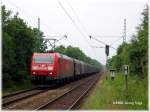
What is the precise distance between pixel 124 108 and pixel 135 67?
26605mm

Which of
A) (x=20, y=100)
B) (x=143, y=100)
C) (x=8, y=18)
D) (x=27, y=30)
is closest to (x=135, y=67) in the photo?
(x=27, y=30)

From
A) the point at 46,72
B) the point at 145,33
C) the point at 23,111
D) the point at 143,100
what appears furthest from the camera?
the point at 46,72

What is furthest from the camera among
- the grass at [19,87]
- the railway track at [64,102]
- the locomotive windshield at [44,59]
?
the locomotive windshield at [44,59]

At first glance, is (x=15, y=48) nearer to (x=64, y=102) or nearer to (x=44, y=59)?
(x=44, y=59)

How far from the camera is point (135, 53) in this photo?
138ft

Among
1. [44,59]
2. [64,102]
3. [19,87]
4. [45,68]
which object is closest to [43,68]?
[45,68]

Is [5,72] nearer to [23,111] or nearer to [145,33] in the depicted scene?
[145,33]

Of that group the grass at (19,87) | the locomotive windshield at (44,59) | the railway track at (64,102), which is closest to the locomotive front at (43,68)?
the locomotive windshield at (44,59)

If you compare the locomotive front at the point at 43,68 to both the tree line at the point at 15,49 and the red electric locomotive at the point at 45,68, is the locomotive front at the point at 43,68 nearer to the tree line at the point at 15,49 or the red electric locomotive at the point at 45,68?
the red electric locomotive at the point at 45,68

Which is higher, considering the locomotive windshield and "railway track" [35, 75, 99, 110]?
the locomotive windshield

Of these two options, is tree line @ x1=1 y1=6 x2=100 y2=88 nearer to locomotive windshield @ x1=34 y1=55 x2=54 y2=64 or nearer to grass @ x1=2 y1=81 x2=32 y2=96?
grass @ x1=2 y1=81 x2=32 y2=96

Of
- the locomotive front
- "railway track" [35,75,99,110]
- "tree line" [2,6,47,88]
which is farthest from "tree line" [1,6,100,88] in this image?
"railway track" [35,75,99,110]

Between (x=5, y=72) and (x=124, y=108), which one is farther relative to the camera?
(x=5, y=72)

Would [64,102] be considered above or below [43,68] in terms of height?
below
